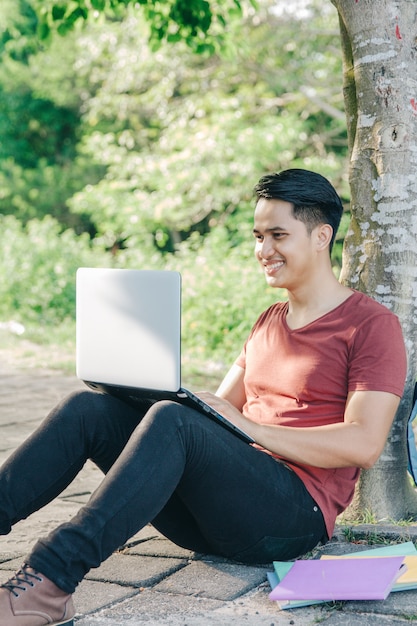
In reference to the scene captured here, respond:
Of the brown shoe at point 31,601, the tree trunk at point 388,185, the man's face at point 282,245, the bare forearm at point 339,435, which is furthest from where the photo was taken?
the tree trunk at point 388,185

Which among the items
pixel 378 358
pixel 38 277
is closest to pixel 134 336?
pixel 378 358

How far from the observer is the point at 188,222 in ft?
40.0

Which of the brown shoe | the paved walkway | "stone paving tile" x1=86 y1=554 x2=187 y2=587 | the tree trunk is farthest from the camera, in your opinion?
the tree trunk

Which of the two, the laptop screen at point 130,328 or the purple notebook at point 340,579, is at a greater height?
the laptop screen at point 130,328

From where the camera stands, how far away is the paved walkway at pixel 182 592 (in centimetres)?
225

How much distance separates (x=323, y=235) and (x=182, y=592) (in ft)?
3.63

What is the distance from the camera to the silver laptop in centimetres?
233

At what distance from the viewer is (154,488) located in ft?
7.35

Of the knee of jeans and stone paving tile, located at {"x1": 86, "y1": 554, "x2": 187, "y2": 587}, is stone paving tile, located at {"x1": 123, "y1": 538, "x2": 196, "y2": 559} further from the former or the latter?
the knee of jeans

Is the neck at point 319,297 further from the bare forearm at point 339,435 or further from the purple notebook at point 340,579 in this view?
the purple notebook at point 340,579

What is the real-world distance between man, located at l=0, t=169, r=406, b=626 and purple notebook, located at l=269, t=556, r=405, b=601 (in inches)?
4.7

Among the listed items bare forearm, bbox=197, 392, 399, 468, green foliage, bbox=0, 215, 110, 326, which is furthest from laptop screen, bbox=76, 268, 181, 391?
green foliage, bbox=0, 215, 110, 326

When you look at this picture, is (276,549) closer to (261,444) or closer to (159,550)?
(261,444)

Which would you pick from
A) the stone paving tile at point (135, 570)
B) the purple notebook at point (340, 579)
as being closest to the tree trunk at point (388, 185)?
the purple notebook at point (340, 579)
